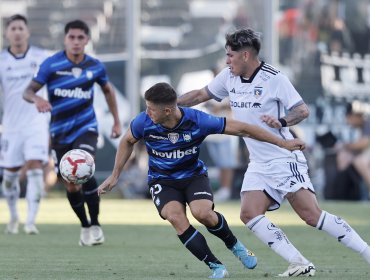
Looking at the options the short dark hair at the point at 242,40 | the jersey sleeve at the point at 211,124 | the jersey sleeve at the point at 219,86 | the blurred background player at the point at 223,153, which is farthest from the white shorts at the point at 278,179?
the blurred background player at the point at 223,153

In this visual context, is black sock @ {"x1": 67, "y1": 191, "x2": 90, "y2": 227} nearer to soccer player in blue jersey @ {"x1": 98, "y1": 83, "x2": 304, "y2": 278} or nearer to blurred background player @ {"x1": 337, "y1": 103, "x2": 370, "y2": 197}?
soccer player in blue jersey @ {"x1": 98, "y1": 83, "x2": 304, "y2": 278}

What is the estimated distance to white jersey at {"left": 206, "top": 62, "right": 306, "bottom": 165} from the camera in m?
8.80

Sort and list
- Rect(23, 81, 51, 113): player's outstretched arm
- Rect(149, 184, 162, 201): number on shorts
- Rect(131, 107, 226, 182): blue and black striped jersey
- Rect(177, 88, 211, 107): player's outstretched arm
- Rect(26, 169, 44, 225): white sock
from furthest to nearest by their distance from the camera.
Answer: Rect(26, 169, 44, 225): white sock, Rect(23, 81, 51, 113): player's outstretched arm, Rect(177, 88, 211, 107): player's outstretched arm, Rect(149, 184, 162, 201): number on shorts, Rect(131, 107, 226, 182): blue and black striped jersey

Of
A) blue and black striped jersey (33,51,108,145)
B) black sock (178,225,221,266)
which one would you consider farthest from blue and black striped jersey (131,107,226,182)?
blue and black striped jersey (33,51,108,145)

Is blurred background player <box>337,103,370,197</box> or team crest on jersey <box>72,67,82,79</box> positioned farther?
blurred background player <box>337,103,370,197</box>

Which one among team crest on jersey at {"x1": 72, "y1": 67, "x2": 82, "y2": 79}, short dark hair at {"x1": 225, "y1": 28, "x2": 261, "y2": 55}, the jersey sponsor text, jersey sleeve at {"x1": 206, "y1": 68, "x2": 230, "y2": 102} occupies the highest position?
short dark hair at {"x1": 225, "y1": 28, "x2": 261, "y2": 55}

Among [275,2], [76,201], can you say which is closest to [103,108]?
[275,2]

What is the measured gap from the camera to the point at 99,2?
25984 mm

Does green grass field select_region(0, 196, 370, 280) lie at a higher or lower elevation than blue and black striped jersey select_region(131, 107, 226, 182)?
lower

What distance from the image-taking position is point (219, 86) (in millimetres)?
9242

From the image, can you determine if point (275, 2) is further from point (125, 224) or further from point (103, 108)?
point (125, 224)

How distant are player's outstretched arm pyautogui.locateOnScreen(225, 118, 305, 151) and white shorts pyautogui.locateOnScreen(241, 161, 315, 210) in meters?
0.60

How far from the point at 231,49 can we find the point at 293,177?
3.72 ft

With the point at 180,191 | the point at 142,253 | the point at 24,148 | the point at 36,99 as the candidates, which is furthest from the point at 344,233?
the point at 24,148
